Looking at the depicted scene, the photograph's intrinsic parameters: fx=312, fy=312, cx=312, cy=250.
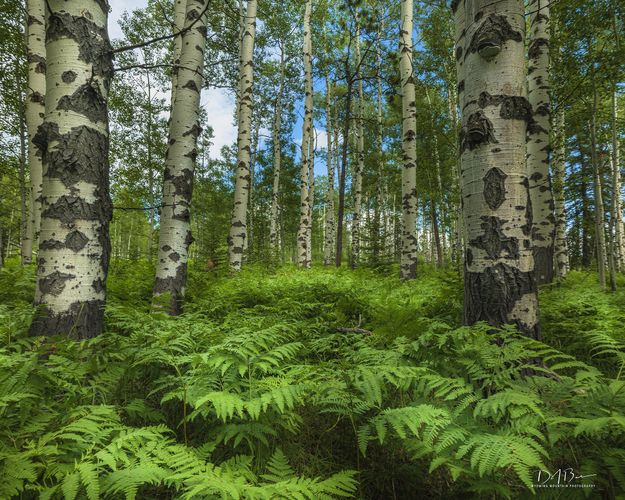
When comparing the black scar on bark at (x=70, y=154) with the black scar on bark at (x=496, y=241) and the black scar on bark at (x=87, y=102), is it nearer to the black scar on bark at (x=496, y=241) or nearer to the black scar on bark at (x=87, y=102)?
the black scar on bark at (x=87, y=102)

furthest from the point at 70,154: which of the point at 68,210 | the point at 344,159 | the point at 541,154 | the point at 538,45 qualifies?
the point at 344,159

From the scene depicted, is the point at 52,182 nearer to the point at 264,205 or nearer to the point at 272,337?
the point at 272,337

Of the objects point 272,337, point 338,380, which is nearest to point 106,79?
point 272,337

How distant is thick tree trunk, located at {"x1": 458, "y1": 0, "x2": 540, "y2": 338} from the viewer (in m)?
2.41

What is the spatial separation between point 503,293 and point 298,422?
1.79 meters

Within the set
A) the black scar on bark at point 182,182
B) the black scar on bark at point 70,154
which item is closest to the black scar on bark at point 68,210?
the black scar on bark at point 70,154

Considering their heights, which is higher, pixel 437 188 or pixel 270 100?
pixel 270 100

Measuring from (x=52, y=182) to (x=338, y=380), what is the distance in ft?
9.41

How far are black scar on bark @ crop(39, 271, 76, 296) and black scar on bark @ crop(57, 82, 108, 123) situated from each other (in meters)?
1.41

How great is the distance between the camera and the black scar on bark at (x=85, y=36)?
274 cm

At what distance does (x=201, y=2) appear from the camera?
5.07 m

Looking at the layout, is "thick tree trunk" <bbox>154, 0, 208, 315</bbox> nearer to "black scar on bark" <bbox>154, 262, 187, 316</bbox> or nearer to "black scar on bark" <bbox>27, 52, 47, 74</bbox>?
"black scar on bark" <bbox>154, 262, 187, 316</bbox>

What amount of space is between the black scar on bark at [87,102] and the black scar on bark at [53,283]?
141cm

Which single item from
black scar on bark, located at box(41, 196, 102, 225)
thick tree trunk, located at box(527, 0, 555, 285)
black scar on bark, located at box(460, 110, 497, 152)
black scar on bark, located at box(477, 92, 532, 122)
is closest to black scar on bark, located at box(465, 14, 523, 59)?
black scar on bark, located at box(477, 92, 532, 122)
